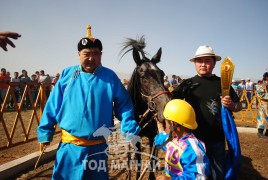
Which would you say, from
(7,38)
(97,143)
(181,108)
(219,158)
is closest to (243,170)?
(219,158)

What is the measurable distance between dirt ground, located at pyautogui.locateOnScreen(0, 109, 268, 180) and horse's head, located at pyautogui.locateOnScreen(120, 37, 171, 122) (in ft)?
6.13

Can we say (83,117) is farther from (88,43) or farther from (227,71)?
(227,71)

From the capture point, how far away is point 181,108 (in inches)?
Result: 72.4

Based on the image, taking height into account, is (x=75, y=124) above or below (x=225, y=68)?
below

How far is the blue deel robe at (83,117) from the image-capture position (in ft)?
6.47

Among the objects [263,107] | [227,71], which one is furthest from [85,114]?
[263,107]

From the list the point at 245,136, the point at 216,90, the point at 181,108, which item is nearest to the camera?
the point at 181,108

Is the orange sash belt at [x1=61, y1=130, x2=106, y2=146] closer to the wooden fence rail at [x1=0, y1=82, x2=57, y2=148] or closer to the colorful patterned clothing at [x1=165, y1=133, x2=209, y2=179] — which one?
the colorful patterned clothing at [x1=165, y1=133, x2=209, y2=179]

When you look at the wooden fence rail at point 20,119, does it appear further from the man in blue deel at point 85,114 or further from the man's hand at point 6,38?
the man's hand at point 6,38

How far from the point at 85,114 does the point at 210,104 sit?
1.63 metres

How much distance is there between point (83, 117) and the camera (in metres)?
1.96

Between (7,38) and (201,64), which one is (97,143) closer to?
(7,38)

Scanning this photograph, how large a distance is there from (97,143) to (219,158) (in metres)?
1.57

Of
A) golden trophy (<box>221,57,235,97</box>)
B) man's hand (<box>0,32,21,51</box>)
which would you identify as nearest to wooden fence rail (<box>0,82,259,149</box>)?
golden trophy (<box>221,57,235,97</box>)
